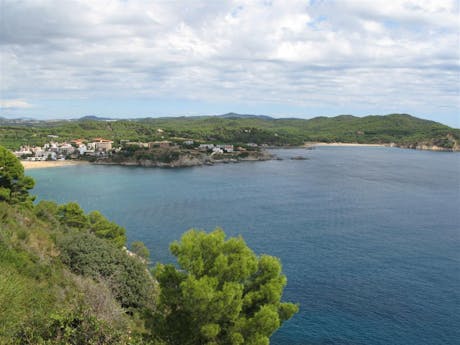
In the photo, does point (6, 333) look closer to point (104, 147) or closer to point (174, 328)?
point (174, 328)

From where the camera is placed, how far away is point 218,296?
1066 cm

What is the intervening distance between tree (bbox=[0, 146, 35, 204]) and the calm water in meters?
11.0

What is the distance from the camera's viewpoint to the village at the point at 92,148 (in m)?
102

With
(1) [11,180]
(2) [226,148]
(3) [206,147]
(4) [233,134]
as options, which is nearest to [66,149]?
(3) [206,147]

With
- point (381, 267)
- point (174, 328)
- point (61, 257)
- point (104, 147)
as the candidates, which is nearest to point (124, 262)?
point (61, 257)

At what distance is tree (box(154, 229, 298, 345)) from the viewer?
35.1 ft

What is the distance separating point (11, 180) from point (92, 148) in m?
86.8

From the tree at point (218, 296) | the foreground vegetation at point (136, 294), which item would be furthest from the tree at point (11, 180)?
the tree at point (218, 296)

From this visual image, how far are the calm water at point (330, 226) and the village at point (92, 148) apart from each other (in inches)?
606

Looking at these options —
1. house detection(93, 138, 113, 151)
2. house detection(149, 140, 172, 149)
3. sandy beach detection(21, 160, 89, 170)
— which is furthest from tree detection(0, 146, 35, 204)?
house detection(93, 138, 113, 151)

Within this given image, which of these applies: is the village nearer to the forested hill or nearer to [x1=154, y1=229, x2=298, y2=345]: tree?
the forested hill

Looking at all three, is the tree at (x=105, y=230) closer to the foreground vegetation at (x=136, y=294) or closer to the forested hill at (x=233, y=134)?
the foreground vegetation at (x=136, y=294)

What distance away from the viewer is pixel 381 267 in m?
31.1

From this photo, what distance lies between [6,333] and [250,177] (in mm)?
72336
